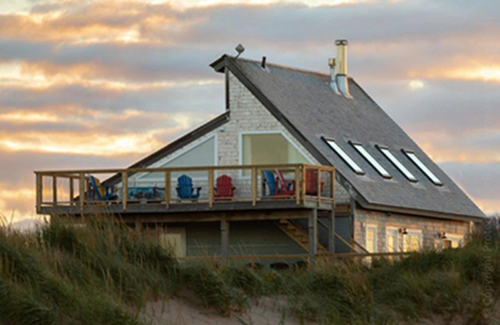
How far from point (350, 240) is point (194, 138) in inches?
211

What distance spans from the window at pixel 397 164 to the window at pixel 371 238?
3.44 m

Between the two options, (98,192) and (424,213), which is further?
(424,213)

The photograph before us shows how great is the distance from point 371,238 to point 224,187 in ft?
15.6

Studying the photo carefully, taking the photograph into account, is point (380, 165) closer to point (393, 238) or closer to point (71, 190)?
point (393, 238)

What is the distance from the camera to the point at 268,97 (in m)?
29.3

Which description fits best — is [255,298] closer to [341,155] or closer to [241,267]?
[241,267]

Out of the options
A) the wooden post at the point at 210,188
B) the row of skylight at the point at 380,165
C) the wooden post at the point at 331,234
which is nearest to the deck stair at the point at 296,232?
the wooden post at the point at 331,234

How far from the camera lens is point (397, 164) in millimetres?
32781

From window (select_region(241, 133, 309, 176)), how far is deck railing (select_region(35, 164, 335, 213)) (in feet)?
2.07

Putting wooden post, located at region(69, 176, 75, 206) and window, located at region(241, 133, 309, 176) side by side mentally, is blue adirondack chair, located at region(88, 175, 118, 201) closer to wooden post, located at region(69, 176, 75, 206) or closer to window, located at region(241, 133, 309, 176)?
wooden post, located at region(69, 176, 75, 206)

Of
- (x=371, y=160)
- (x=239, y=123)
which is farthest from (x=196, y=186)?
(x=371, y=160)

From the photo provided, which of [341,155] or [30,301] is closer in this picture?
[30,301]

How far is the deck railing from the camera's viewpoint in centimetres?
2588

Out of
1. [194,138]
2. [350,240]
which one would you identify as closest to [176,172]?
[194,138]
